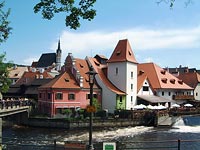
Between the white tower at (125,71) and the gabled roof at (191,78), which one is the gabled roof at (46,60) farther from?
the white tower at (125,71)

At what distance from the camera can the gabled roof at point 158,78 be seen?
2321 inches

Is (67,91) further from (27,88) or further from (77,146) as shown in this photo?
(77,146)

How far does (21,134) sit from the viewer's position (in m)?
36.6

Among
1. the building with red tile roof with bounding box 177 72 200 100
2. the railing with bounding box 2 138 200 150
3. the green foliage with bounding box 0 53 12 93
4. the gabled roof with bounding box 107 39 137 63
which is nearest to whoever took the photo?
the railing with bounding box 2 138 200 150

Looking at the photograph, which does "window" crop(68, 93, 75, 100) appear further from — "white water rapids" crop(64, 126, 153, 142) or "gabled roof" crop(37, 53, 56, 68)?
"gabled roof" crop(37, 53, 56, 68)

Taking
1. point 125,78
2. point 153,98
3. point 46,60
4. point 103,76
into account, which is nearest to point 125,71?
point 125,78

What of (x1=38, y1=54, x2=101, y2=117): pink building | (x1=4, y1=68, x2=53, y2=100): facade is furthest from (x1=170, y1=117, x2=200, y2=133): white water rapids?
(x1=4, y1=68, x2=53, y2=100): facade

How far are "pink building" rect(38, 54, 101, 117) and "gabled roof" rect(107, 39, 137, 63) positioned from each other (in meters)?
5.40

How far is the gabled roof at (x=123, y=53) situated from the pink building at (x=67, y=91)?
17.7 ft

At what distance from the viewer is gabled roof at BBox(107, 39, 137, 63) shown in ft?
173

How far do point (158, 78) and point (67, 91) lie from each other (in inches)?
761

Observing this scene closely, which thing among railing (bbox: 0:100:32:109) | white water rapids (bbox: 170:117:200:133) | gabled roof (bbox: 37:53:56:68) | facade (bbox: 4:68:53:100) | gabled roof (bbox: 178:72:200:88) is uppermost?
gabled roof (bbox: 37:53:56:68)

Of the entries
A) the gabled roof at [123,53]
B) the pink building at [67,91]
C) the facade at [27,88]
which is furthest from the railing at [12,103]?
the gabled roof at [123,53]

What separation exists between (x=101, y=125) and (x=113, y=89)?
1051 cm
